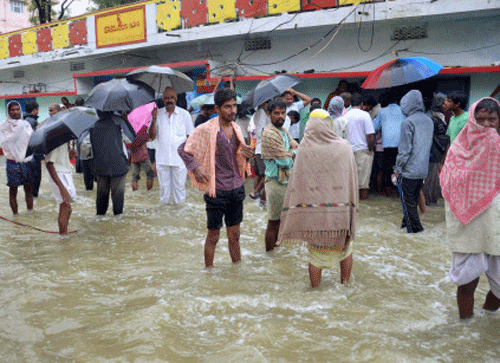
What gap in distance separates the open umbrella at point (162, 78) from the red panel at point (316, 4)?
20.2ft

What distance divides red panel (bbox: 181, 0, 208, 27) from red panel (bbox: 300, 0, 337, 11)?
133 inches

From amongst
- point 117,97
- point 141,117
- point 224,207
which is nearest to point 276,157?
point 224,207

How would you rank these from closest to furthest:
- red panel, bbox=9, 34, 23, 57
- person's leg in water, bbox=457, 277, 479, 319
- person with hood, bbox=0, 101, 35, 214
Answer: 1. person's leg in water, bbox=457, 277, 479, 319
2. person with hood, bbox=0, 101, 35, 214
3. red panel, bbox=9, 34, 23, 57

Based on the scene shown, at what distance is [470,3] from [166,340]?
9.83 m

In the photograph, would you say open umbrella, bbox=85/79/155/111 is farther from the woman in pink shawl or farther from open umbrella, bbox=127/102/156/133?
the woman in pink shawl

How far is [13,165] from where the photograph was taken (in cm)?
701

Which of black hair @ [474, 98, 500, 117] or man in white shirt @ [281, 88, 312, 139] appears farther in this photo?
man in white shirt @ [281, 88, 312, 139]

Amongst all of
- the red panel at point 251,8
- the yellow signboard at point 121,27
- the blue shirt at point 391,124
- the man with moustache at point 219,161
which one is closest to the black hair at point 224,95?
the man with moustache at point 219,161

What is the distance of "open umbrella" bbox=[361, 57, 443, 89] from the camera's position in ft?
21.6

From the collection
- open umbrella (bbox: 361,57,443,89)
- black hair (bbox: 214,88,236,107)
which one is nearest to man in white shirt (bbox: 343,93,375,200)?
open umbrella (bbox: 361,57,443,89)

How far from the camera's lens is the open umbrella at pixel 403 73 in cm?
658

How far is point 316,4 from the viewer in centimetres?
1182

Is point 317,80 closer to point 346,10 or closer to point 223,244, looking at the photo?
point 346,10

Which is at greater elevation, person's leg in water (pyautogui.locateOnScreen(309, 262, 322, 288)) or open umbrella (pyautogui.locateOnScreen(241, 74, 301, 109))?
open umbrella (pyautogui.locateOnScreen(241, 74, 301, 109))
